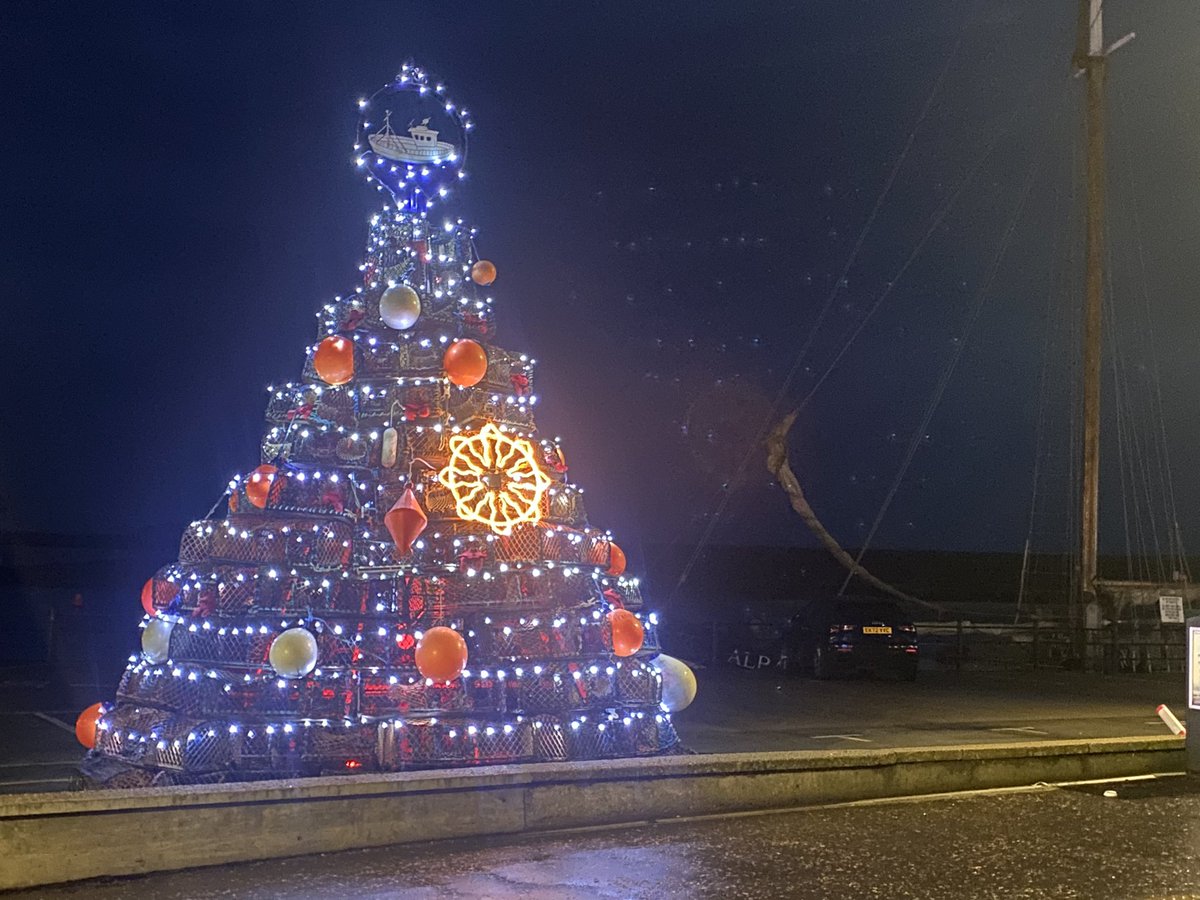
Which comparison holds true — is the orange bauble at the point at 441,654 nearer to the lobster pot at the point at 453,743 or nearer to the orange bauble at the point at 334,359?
the lobster pot at the point at 453,743

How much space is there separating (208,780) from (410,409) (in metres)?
2.98

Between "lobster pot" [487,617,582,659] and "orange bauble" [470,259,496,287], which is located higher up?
"orange bauble" [470,259,496,287]

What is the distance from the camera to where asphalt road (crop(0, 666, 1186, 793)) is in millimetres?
11266

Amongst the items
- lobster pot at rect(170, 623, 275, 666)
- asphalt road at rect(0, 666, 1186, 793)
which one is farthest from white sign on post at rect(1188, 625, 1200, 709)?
lobster pot at rect(170, 623, 275, 666)

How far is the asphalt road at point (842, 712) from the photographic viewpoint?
444 inches

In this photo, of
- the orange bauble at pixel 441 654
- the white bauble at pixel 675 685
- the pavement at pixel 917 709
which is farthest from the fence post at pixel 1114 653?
the orange bauble at pixel 441 654

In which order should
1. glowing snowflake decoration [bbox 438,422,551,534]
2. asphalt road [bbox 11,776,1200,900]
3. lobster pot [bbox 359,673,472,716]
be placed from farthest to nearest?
glowing snowflake decoration [bbox 438,422,551,534] → lobster pot [bbox 359,673,472,716] → asphalt road [bbox 11,776,1200,900]

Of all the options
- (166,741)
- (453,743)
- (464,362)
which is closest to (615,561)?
(464,362)

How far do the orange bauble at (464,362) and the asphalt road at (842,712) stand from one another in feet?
13.0

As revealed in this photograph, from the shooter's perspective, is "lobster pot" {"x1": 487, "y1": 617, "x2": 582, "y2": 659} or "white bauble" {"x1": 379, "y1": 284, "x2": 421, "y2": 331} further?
"white bauble" {"x1": 379, "y1": 284, "x2": 421, "y2": 331}

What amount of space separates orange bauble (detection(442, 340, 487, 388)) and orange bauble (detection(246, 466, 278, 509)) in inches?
60.1

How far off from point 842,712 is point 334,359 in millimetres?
7986

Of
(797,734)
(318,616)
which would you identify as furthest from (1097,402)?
(318,616)

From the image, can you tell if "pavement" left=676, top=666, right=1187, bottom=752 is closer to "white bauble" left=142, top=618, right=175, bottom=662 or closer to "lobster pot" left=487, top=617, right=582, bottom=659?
"lobster pot" left=487, top=617, right=582, bottom=659
